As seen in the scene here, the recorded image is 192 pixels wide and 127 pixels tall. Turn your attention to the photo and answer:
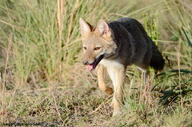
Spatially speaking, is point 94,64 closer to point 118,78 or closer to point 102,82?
point 118,78

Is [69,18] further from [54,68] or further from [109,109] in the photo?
[109,109]

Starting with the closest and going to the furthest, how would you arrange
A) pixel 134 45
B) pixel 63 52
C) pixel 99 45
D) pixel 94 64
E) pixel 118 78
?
pixel 94 64, pixel 99 45, pixel 118 78, pixel 134 45, pixel 63 52

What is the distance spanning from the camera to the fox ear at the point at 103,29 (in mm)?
6628

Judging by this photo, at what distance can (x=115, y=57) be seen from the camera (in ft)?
22.2

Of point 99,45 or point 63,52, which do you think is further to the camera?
point 63,52

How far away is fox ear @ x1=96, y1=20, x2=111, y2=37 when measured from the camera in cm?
663

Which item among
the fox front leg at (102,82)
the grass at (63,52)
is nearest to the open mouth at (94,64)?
the grass at (63,52)

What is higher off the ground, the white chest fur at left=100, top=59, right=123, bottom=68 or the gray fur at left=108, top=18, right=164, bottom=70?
the gray fur at left=108, top=18, right=164, bottom=70

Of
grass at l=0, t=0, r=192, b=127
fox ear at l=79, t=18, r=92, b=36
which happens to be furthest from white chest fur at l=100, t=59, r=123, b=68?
fox ear at l=79, t=18, r=92, b=36

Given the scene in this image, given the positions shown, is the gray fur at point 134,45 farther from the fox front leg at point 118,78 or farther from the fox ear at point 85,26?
the fox ear at point 85,26

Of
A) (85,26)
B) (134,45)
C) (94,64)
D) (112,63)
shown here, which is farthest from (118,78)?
(85,26)

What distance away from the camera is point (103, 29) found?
22.0 feet

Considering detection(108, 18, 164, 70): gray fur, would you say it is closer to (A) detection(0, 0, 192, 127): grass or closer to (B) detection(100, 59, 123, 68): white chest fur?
(B) detection(100, 59, 123, 68): white chest fur

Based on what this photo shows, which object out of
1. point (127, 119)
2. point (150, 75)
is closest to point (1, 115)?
point (127, 119)
